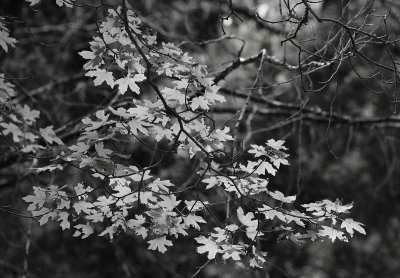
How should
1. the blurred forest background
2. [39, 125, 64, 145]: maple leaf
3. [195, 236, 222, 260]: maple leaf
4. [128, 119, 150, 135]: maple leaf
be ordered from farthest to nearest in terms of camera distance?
the blurred forest background < [39, 125, 64, 145]: maple leaf < [195, 236, 222, 260]: maple leaf < [128, 119, 150, 135]: maple leaf

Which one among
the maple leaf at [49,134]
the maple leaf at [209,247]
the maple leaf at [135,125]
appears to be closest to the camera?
the maple leaf at [135,125]

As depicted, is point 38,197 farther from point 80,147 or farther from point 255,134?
point 255,134

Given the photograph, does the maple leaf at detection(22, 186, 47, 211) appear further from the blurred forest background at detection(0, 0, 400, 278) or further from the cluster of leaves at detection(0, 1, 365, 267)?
the blurred forest background at detection(0, 0, 400, 278)

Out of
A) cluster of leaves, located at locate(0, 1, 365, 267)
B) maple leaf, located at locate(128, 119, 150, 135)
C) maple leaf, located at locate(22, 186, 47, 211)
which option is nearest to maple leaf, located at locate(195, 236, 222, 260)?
cluster of leaves, located at locate(0, 1, 365, 267)

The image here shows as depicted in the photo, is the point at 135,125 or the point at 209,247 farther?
the point at 209,247

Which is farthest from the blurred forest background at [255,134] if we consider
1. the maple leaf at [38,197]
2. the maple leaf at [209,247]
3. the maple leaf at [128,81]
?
the maple leaf at [209,247]

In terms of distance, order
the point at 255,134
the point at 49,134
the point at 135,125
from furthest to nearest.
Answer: the point at 255,134
the point at 49,134
the point at 135,125

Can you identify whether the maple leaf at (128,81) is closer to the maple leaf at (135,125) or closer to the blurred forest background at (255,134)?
the maple leaf at (135,125)

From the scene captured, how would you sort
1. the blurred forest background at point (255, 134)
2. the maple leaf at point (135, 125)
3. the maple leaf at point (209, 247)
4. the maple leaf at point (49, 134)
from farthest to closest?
the blurred forest background at point (255, 134)
the maple leaf at point (49, 134)
the maple leaf at point (209, 247)
the maple leaf at point (135, 125)

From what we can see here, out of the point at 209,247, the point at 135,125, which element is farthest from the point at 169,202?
the point at 135,125

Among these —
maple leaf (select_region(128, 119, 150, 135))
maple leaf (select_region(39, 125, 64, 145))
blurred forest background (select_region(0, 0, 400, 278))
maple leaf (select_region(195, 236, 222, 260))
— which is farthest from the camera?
blurred forest background (select_region(0, 0, 400, 278))

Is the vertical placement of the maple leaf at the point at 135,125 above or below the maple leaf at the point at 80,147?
above

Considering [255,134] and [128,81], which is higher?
[255,134]

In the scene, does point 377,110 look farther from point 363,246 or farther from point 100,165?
point 100,165
